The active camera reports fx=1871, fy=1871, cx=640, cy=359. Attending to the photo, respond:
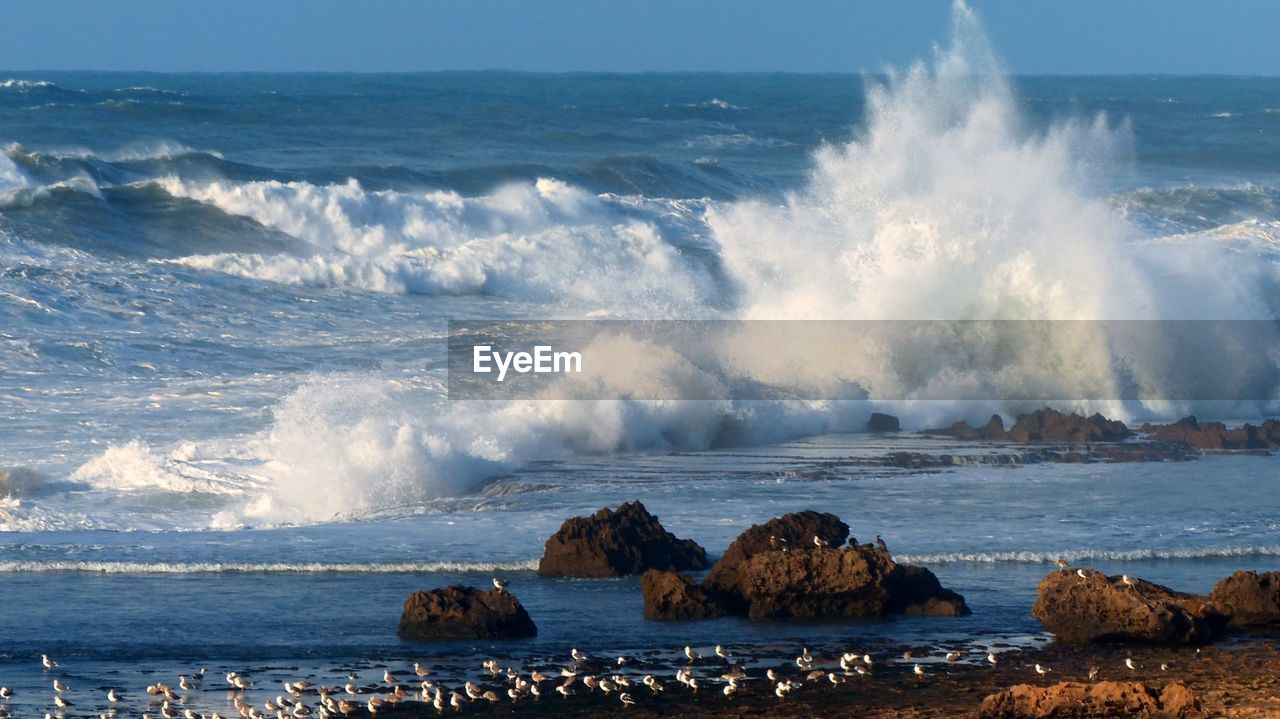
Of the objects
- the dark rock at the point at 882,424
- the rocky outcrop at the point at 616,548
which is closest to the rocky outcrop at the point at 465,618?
the rocky outcrop at the point at 616,548

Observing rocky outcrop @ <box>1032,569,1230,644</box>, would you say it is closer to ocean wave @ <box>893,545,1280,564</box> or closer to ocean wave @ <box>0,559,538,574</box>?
ocean wave @ <box>893,545,1280,564</box>

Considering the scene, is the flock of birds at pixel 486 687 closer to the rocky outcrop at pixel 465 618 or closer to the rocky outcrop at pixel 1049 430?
the rocky outcrop at pixel 465 618

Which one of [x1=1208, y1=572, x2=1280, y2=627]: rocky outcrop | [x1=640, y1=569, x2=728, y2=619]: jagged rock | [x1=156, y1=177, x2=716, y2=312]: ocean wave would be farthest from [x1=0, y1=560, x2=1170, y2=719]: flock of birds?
[x1=156, y1=177, x2=716, y2=312]: ocean wave

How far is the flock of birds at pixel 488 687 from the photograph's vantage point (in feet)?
31.7

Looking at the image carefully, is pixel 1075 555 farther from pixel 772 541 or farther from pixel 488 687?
pixel 488 687

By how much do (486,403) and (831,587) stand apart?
28.0 feet

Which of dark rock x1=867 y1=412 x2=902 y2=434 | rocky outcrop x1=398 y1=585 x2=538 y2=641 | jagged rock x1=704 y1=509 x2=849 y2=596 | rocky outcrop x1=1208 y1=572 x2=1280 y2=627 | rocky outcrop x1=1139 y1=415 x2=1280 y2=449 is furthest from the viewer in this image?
dark rock x1=867 y1=412 x2=902 y2=434

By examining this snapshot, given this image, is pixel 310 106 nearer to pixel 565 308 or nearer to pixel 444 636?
pixel 565 308

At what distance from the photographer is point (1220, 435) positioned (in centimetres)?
1886

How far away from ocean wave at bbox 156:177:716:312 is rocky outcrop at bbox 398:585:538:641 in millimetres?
17266

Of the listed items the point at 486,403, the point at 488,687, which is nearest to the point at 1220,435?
the point at 486,403

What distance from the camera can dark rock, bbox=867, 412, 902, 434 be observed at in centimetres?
2017

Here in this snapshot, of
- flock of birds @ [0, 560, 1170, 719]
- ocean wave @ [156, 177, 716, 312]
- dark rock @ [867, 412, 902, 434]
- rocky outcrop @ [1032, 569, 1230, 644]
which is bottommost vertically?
flock of birds @ [0, 560, 1170, 719]

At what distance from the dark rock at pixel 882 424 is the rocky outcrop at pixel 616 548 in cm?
706
